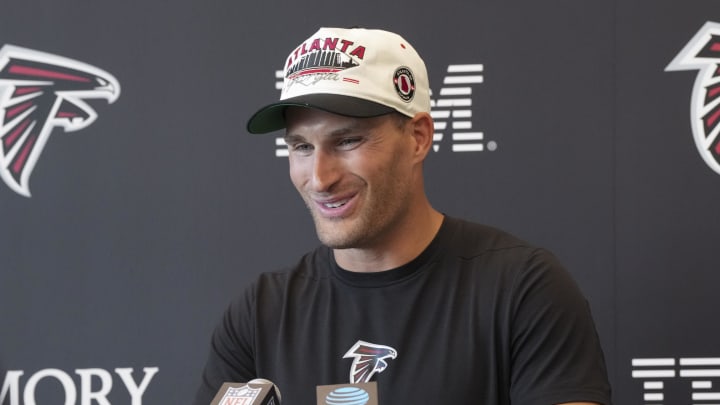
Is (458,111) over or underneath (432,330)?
over

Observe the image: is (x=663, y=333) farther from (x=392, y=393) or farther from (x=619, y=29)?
(x=392, y=393)

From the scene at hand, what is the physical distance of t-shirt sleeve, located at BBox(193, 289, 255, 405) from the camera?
1.33m

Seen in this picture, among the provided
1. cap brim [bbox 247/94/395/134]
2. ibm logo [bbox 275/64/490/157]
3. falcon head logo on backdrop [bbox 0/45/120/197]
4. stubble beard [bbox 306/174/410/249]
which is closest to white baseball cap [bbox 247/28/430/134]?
cap brim [bbox 247/94/395/134]

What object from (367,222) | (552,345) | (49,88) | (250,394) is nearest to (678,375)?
(552,345)

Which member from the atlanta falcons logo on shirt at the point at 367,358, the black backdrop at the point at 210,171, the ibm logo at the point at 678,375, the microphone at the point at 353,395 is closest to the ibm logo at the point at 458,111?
the black backdrop at the point at 210,171

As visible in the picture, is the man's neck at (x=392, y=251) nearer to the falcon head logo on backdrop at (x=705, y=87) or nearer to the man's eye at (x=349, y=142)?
the man's eye at (x=349, y=142)

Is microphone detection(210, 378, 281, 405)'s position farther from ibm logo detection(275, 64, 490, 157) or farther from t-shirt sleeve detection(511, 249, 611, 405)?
ibm logo detection(275, 64, 490, 157)

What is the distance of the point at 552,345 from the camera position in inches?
45.9

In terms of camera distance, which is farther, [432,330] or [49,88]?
[49,88]

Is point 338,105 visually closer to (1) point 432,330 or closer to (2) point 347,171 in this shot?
(2) point 347,171

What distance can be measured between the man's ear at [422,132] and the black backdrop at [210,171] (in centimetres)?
62

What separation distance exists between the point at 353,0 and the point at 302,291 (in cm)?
86

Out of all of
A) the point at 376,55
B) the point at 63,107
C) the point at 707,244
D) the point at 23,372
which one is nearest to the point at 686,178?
the point at 707,244

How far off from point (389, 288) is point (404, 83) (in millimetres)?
289
